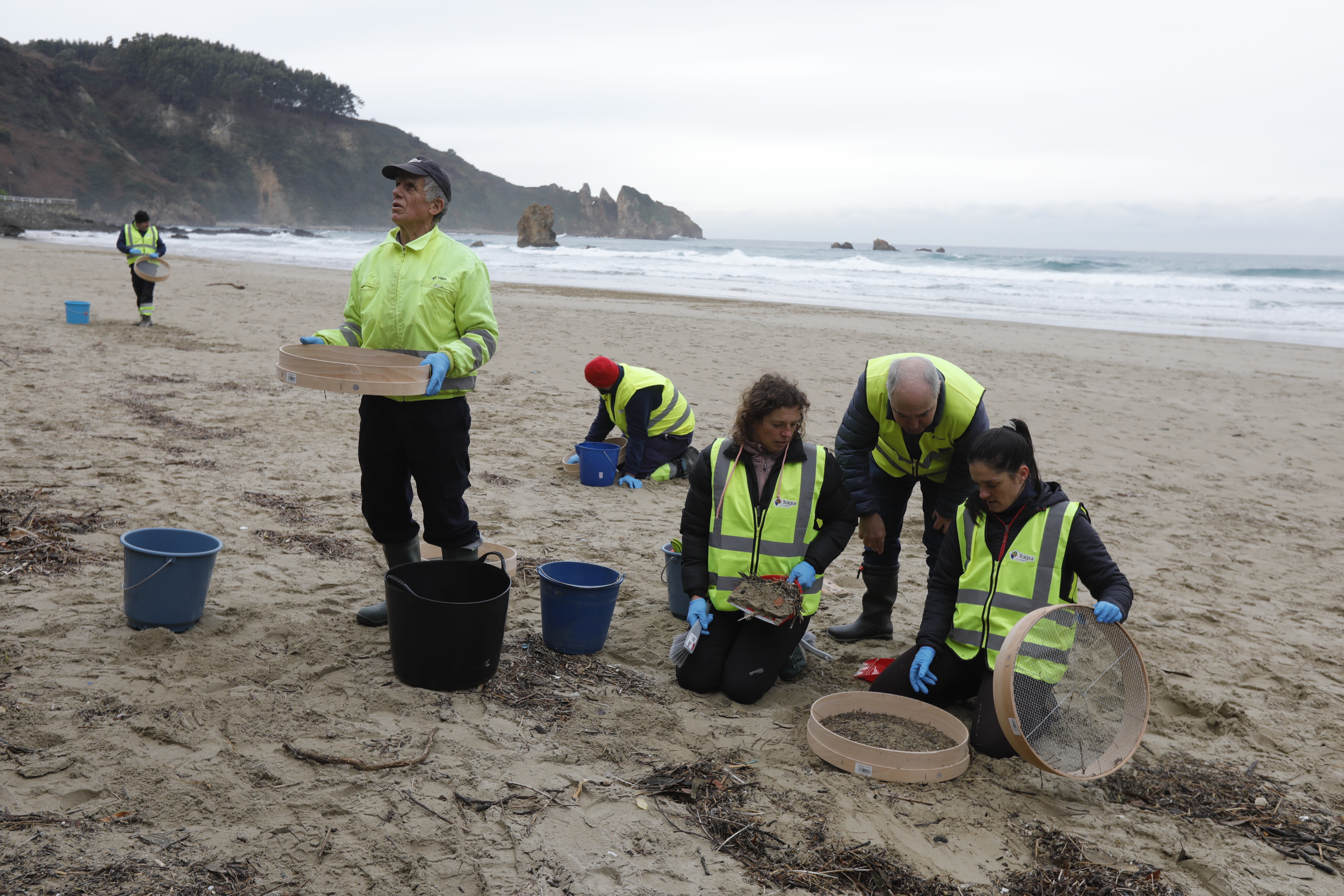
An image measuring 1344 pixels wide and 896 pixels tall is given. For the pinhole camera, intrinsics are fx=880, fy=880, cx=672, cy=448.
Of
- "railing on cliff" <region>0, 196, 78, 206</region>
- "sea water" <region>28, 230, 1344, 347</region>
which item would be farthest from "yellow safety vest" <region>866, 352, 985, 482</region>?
"railing on cliff" <region>0, 196, 78, 206</region>

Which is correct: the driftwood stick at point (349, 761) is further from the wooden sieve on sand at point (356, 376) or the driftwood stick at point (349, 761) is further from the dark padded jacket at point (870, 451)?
the dark padded jacket at point (870, 451)

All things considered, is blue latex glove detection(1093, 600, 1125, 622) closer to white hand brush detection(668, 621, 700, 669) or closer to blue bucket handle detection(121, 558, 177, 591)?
white hand brush detection(668, 621, 700, 669)

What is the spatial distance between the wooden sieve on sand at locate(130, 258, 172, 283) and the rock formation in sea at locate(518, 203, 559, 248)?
5949 centimetres

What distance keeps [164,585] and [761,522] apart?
95.0 inches

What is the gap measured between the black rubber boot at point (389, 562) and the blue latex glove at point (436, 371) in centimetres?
87

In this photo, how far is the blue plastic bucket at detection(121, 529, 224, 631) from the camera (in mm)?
3459

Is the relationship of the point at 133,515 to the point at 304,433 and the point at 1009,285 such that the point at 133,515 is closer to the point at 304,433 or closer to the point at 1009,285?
the point at 304,433

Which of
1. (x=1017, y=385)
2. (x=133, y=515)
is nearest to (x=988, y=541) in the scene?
(x=133, y=515)

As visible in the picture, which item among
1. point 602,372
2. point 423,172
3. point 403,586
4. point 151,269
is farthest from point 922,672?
point 151,269

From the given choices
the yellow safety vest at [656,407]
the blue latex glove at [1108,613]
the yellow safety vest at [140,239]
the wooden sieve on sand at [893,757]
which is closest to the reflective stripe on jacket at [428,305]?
the wooden sieve on sand at [893,757]

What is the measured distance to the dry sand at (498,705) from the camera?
2.52 metres

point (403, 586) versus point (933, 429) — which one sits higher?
point (933, 429)

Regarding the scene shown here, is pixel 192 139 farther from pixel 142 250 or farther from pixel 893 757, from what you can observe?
pixel 893 757

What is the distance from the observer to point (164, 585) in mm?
3490
